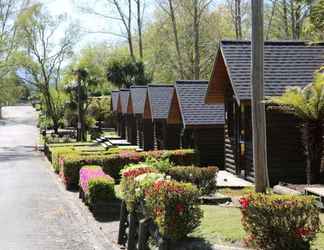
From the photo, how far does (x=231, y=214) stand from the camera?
11133 mm

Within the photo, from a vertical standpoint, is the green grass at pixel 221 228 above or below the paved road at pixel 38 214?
above

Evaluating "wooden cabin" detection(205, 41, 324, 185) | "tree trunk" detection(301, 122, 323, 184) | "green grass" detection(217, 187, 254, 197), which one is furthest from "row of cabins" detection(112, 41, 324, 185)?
"tree trunk" detection(301, 122, 323, 184)

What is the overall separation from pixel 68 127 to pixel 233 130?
151 feet

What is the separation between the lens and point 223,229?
9.37 meters

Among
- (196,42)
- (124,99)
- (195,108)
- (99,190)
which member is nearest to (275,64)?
(195,108)

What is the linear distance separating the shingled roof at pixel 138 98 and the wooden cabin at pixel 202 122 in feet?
39.5

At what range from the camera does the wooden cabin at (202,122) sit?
936 inches

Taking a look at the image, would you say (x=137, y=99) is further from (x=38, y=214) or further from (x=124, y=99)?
(x=38, y=214)

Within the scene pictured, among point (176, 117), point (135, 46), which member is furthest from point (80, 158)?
point (135, 46)

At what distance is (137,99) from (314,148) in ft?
81.7

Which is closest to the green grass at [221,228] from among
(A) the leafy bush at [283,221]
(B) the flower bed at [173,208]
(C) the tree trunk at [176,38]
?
(B) the flower bed at [173,208]

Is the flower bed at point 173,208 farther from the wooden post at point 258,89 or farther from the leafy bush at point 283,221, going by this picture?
the wooden post at point 258,89

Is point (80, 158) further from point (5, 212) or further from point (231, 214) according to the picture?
point (231, 214)

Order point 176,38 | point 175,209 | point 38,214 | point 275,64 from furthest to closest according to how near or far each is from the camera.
Result: point 176,38 → point 275,64 → point 38,214 → point 175,209
